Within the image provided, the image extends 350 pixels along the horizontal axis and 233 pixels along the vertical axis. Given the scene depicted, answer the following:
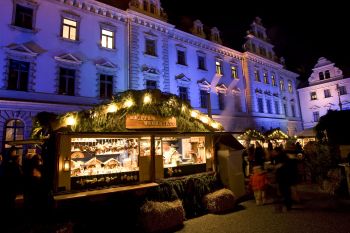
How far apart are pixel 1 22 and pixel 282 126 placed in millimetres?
30736

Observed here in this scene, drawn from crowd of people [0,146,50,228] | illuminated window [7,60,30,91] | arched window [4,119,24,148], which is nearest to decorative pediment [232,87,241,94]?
illuminated window [7,60,30,91]

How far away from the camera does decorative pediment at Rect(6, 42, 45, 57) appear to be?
548 inches

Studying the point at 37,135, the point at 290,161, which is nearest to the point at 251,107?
the point at 290,161

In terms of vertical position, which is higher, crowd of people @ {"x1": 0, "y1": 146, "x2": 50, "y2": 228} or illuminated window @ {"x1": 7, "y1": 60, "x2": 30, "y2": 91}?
illuminated window @ {"x1": 7, "y1": 60, "x2": 30, "y2": 91}

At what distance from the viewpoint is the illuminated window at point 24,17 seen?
14484 mm

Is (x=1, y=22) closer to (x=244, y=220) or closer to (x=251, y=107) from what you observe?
(x=244, y=220)

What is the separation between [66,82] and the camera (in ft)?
51.3

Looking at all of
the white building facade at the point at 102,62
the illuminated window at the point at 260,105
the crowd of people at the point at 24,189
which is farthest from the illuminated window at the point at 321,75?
the crowd of people at the point at 24,189

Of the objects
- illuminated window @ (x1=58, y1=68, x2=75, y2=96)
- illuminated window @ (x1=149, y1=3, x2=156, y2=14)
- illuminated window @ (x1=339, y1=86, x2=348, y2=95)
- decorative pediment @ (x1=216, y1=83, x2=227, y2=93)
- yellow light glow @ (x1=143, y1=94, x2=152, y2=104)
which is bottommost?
yellow light glow @ (x1=143, y1=94, x2=152, y2=104)

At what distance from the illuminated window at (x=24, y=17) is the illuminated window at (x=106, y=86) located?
5.38 metres

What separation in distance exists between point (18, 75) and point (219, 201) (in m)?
13.7

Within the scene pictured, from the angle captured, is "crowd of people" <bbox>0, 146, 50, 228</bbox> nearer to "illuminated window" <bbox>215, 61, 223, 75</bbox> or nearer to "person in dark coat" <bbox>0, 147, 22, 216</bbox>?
"person in dark coat" <bbox>0, 147, 22, 216</bbox>

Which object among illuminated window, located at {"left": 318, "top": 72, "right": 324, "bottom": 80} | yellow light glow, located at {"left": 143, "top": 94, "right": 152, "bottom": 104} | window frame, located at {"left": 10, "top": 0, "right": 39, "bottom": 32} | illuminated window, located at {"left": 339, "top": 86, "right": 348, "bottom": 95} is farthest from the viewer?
illuminated window, located at {"left": 318, "top": 72, "right": 324, "bottom": 80}

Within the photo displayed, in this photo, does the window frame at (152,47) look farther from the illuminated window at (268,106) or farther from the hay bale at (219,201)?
the illuminated window at (268,106)
